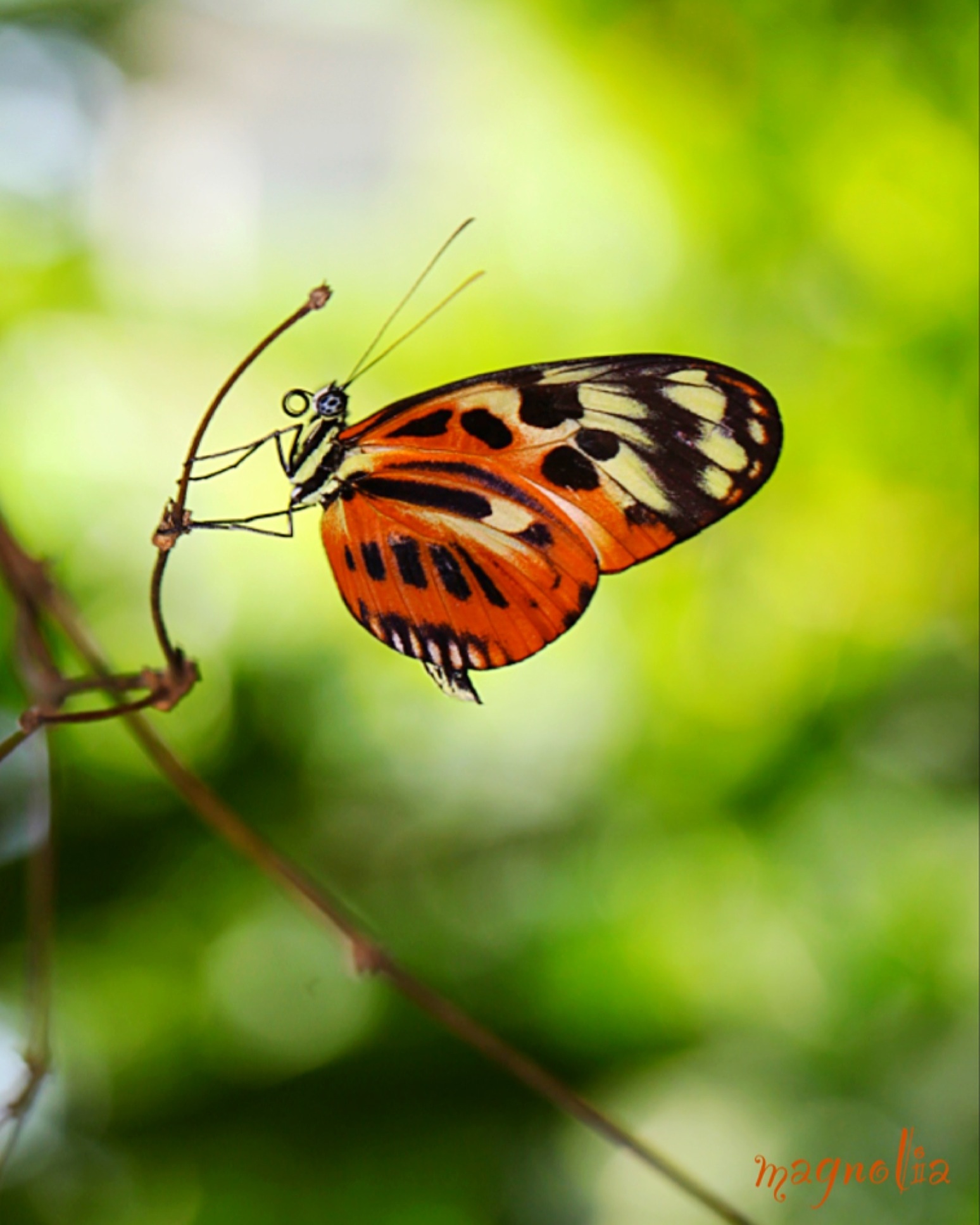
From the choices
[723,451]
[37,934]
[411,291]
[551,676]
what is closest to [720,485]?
[723,451]

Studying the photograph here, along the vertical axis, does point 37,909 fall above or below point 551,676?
below

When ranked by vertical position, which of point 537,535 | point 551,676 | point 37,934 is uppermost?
point 551,676

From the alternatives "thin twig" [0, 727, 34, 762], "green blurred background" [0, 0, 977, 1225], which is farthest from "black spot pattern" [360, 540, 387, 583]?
"green blurred background" [0, 0, 977, 1225]

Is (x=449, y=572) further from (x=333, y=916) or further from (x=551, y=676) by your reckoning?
(x=551, y=676)

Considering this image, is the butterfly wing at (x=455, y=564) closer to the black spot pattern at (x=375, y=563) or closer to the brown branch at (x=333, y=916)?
the black spot pattern at (x=375, y=563)

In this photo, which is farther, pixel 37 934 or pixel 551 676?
pixel 551 676

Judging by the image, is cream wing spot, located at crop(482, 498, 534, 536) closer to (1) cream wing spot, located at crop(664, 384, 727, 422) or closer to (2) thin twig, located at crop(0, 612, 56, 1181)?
Answer: (1) cream wing spot, located at crop(664, 384, 727, 422)

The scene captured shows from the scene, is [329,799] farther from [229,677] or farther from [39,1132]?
[39,1132]
